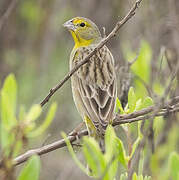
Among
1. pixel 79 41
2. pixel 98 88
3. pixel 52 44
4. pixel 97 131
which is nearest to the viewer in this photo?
pixel 97 131

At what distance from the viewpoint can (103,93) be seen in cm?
457

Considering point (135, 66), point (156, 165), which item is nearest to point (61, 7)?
point (135, 66)

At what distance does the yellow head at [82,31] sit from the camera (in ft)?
18.5

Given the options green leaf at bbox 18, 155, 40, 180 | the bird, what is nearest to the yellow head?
the bird

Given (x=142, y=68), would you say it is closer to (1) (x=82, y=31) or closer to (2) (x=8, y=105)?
(1) (x=82, y=31)

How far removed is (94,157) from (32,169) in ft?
1.25

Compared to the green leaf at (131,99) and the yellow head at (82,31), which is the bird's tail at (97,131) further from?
the yellow head at (82,31)

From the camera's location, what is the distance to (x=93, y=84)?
473cm

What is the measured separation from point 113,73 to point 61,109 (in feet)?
10.4

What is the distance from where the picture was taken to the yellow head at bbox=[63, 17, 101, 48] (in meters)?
5.65

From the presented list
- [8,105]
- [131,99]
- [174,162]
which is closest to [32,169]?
[8,105]

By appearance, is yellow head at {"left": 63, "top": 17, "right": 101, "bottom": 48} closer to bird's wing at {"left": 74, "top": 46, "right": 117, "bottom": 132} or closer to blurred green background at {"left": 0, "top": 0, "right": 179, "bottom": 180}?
bird's wing at {"left": 74, "top": 46, "right": 117, "bottom": 132}

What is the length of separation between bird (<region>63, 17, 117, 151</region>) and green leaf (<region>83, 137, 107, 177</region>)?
1202 millimetres

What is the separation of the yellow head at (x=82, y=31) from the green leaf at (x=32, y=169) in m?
3.54
